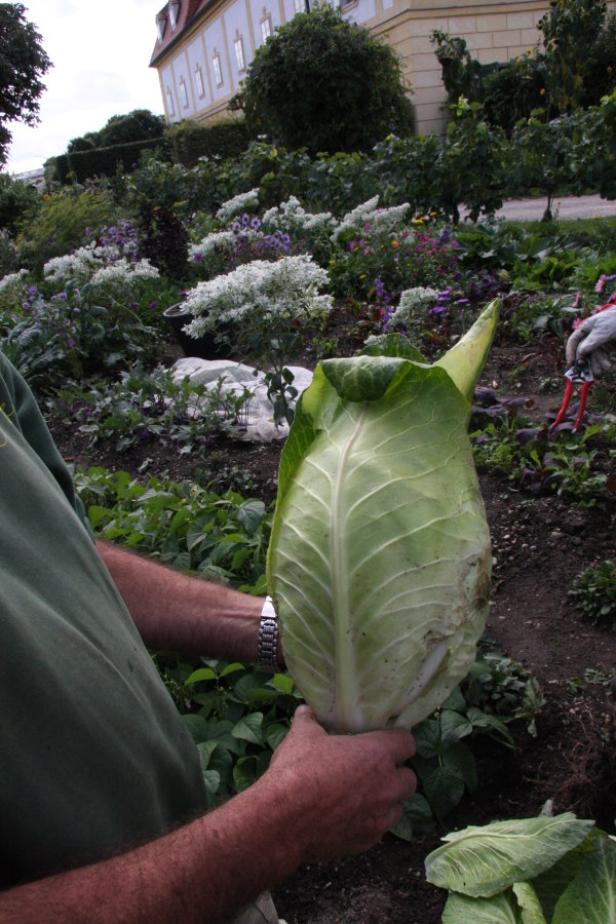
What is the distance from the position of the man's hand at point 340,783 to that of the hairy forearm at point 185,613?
0.49 meters

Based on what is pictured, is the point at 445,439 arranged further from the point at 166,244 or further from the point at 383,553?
the point at 166,244

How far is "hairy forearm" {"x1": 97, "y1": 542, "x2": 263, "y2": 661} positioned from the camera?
5.59ft

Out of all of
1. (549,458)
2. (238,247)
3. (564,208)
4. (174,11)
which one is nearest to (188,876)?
(549,458)

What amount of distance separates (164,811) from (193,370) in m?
5.21

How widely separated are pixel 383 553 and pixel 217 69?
158 feet

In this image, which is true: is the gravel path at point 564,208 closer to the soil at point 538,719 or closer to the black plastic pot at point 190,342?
the black plastic pot at point 190,342

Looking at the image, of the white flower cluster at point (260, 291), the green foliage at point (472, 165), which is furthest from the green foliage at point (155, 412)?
the green foliage at point (472, 165)

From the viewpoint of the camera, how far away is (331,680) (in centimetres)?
122

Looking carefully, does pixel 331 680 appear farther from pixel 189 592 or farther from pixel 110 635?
pixel 189 592

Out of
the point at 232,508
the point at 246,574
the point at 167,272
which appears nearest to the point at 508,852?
the point at 246,574

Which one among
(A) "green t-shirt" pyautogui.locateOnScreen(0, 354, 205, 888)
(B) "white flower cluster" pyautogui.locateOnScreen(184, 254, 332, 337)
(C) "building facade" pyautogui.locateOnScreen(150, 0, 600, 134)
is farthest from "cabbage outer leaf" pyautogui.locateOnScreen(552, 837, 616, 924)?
(C) "building facade" pyautogui.locateOnScreen(150, 0, 600, 134)

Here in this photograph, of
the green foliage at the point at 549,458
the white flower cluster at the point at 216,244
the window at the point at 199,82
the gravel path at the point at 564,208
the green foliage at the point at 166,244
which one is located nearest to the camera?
the green foliage at the point at 549,458

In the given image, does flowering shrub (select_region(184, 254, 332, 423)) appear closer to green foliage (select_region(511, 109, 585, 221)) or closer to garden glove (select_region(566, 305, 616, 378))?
garden glove (select_region(566, 305, 616, 378))

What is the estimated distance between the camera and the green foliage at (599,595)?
2.76 meters
